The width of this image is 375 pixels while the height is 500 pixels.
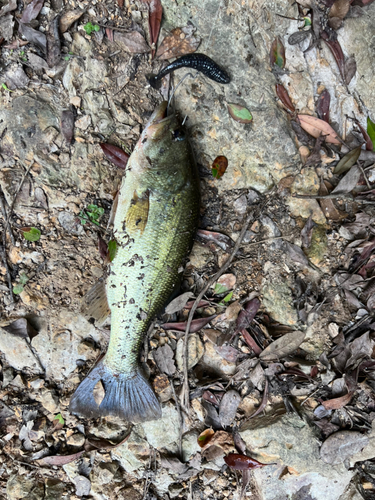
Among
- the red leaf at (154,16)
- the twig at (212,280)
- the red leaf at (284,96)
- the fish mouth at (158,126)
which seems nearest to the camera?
the fish mouth at (158,126)

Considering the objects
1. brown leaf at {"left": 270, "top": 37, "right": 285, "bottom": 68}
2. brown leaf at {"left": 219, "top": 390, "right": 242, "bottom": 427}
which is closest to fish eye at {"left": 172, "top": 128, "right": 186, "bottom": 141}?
brown leaf at {"left": 270, "top": 37, "right": 285, "bottom": 68}

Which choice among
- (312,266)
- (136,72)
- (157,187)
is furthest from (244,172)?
(136,72)

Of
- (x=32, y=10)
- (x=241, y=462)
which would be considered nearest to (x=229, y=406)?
(x=241, y=462)

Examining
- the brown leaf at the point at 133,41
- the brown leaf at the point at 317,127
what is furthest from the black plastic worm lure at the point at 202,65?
the brown leaf at the point at 317,127

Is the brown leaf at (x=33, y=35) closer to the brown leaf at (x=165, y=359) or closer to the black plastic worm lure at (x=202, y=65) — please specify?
the black plastic worm lure at (x=202, y=65)

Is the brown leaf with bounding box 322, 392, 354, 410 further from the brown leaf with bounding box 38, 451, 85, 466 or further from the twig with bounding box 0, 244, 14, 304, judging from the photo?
the twig with bounding box 0, 244, 14, 304
